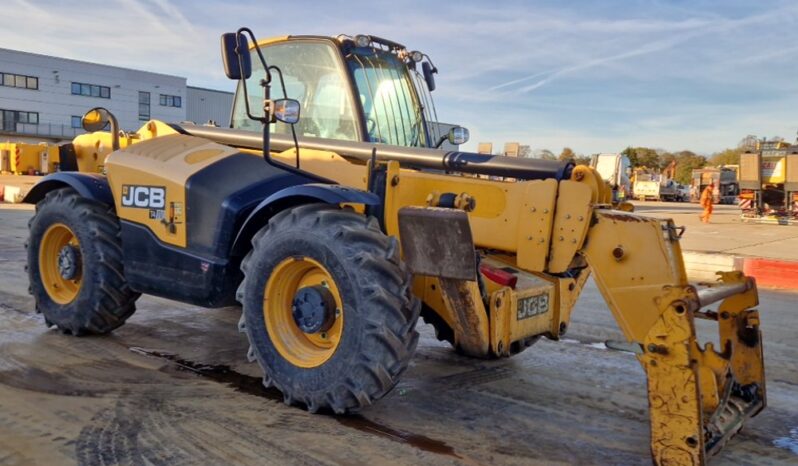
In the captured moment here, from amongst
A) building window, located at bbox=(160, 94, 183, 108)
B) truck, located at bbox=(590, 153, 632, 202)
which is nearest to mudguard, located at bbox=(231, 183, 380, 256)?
truck, located at bbox=(590, 153, 632, 202)

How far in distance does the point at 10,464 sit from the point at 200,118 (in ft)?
204

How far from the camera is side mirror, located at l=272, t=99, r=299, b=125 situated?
4570mm

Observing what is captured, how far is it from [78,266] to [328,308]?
Answer: 2779mm

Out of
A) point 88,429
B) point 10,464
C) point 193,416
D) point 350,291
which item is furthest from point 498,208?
point 10,464

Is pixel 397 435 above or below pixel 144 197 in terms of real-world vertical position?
below

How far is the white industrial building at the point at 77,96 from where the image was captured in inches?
2174

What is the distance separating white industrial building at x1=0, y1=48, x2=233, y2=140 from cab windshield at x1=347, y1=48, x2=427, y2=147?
48944mm

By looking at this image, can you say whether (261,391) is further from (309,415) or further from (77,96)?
(77,96)

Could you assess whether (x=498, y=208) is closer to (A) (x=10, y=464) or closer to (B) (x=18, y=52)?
(A) (x=10, y=464)

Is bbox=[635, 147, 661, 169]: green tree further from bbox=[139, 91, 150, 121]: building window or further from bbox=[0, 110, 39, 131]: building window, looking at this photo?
bbox=[0, 110, 39, 131]: building window

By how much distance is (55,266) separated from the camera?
6.15 meters

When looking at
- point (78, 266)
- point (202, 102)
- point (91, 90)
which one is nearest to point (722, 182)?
point (202, 102)

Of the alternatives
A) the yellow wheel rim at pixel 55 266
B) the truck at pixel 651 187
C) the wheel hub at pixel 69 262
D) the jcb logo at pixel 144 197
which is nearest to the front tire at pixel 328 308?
the jcb logo at pixel 144 197

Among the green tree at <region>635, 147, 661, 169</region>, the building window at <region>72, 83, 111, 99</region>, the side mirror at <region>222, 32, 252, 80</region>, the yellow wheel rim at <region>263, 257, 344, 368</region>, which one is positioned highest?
the building window at <region>72, 83, 111, 99</region>
